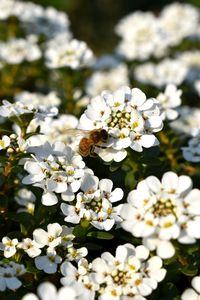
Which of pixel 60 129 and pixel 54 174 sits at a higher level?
pixel 54 174

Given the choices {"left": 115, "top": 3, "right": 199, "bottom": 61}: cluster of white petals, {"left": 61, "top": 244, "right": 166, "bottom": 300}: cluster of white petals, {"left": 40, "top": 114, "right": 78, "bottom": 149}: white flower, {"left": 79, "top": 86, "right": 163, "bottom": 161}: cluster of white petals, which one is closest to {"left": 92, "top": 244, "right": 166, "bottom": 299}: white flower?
{"left": 61, "top": 244, "right": 166, "bottom": 300}: cluster of white petals

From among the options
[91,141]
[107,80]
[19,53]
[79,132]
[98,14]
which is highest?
[91,141]

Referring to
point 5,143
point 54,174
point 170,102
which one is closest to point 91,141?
point 54,174

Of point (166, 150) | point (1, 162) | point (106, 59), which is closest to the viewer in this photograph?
point (1, 162)

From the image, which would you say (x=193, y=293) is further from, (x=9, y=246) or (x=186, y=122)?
(x=186, y=122)

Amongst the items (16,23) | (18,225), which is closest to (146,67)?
(16,23)

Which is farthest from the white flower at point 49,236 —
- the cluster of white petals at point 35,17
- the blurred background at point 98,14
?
the blurred background at point 98,14

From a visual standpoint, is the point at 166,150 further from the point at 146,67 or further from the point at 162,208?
the point at 146,67
